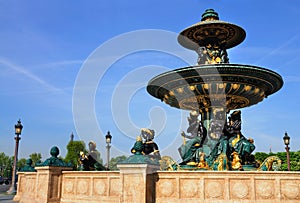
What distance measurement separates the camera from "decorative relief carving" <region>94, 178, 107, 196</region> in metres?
8.75

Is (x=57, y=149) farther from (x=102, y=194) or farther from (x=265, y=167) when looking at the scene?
(x=265, y=167)

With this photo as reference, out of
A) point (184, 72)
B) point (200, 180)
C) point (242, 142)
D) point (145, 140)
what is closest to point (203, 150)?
point (242, 142)

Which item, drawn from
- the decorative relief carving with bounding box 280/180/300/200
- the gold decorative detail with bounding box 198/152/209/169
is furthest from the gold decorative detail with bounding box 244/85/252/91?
the decorative relief carving with bounding box 280/180/300/200

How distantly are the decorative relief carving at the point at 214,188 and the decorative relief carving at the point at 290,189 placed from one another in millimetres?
1390

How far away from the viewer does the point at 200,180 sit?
809 centimetres

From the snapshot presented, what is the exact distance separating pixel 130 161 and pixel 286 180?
12.3 ft

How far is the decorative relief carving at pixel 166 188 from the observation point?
8211 mm

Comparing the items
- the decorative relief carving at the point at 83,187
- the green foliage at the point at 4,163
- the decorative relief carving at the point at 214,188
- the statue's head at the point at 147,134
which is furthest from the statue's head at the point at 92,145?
the green foliage at the point at 4,163

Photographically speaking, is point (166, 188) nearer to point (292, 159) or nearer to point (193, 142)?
point (193, 142)

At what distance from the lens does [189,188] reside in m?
8.12

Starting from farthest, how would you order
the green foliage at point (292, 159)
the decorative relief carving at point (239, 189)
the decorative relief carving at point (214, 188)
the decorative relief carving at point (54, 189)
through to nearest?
the green foliage at point (292, 159) < the decorative relief carving at point (54, 189) < the decorative relief carving at point (214, 188) < the decorative relief carving at point (239, 189)

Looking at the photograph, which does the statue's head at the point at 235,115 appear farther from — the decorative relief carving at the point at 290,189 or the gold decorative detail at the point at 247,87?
the decorative relief carving at the point at 290,189

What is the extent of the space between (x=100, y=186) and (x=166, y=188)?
185cm

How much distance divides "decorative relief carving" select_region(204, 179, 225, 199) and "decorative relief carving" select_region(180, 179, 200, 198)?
0.22m
